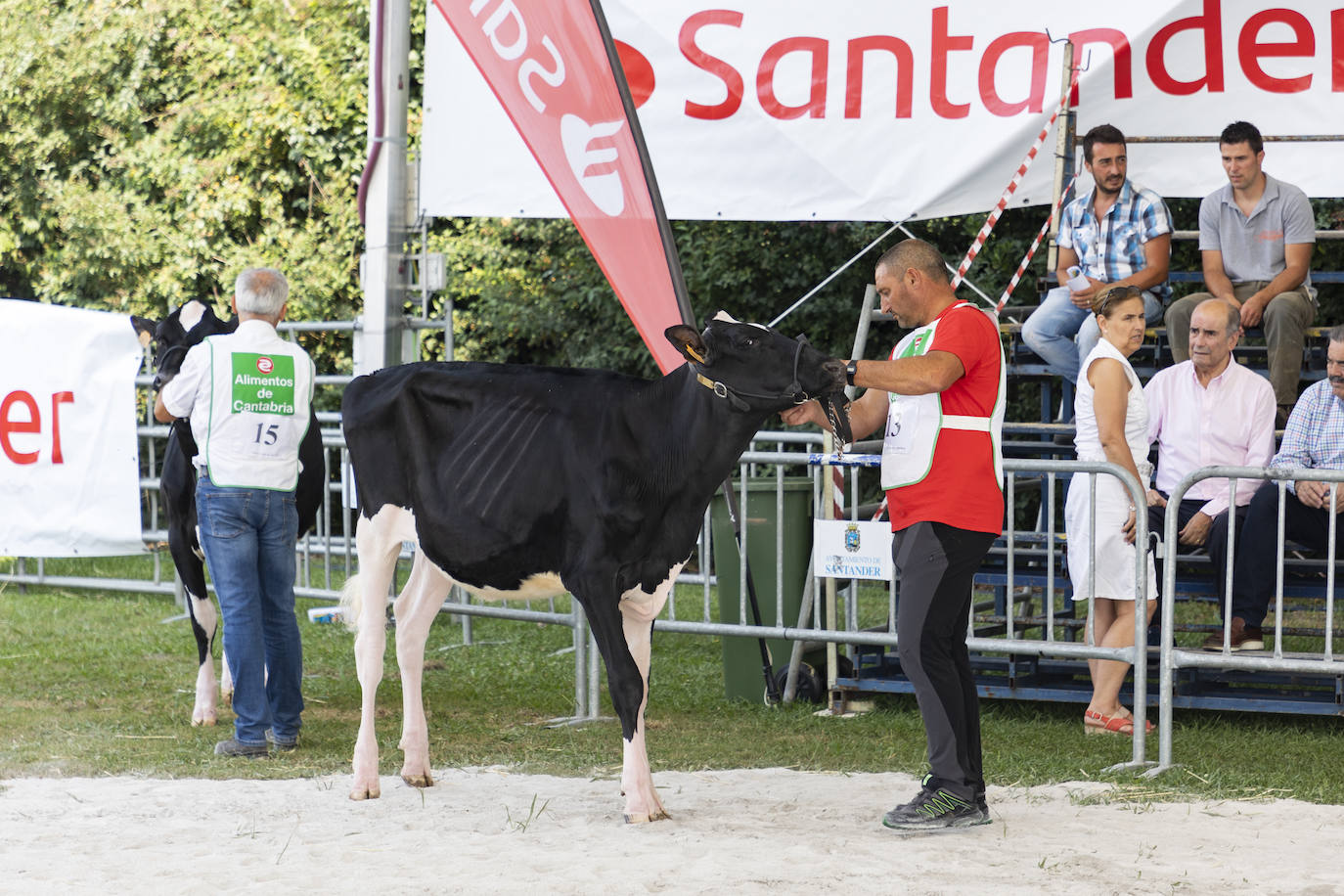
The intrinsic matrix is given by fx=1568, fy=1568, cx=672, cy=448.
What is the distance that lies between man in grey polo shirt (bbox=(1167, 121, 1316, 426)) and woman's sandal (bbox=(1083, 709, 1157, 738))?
96.9 inches

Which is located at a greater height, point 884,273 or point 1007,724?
point 884,273

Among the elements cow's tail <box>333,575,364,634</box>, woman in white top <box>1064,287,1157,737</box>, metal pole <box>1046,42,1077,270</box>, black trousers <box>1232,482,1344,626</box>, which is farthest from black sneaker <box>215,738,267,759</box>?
metal pole <box>1046,42,1077,270</box>

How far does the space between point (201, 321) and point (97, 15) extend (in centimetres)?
1456

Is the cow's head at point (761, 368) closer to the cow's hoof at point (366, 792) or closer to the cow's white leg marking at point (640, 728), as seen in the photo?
the cow's white leg marking at point (640, 728)

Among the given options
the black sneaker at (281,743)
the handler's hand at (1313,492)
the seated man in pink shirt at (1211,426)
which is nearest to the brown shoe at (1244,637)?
the seated man in pink shirt at (1211,426)

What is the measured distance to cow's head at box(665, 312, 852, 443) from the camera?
5.25 m

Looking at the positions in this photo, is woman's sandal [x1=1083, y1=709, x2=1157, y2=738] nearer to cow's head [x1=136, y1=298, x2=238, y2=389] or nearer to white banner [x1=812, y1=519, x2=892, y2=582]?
white banner [x1=812, y1=519, x2=892, y2=582]

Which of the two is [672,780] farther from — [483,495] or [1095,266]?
[1095,266]

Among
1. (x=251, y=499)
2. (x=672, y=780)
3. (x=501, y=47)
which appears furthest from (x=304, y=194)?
(x=672, y=780)

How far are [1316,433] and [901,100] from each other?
3.44 m

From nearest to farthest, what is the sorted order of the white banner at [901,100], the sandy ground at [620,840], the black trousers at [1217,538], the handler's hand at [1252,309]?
the sandy ground at [620,840]
the black trousers at [1217,538]
the handler's hand at [1252,309]
the white banner at [901,100]

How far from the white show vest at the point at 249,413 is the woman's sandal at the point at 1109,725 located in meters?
3.80

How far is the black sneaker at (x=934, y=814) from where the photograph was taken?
17.6ft

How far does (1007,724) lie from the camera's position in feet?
25.0
